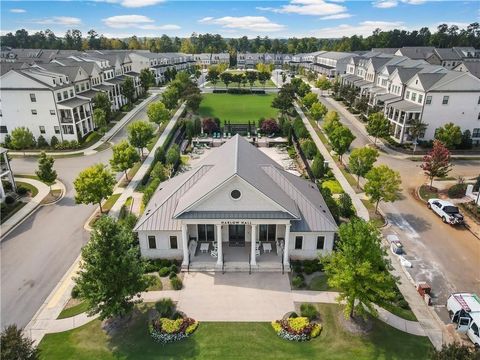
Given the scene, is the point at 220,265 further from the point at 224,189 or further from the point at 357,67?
the point at 357,67

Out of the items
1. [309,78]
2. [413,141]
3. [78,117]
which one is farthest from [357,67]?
[78,117]

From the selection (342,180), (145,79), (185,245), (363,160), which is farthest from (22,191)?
(145,79)

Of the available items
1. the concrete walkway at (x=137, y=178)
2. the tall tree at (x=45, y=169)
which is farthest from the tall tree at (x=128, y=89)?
the tall tree at (x=45, y=169)

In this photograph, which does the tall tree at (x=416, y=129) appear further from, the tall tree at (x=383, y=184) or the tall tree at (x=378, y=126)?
the tall tree at (x=383, y=184)

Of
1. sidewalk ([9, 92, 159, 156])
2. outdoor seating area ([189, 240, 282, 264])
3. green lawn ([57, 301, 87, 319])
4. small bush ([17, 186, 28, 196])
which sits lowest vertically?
green lawn ([57, 301, 87, 319])

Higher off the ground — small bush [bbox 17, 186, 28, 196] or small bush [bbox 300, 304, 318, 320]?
small bush [bbox 17, 186, 28, 196]

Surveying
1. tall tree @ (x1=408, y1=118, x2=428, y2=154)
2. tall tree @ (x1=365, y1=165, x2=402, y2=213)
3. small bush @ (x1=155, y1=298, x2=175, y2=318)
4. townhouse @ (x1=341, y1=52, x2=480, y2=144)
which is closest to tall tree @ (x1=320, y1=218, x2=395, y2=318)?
small bush @ (x1=155, y1=298, x2=175, y2=318)

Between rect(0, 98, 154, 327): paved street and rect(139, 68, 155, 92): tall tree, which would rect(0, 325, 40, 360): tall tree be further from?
rect(139, 68, 155, 92): tall tree
